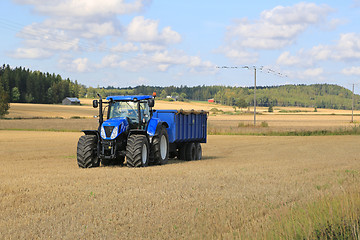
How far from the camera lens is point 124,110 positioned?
748 inches

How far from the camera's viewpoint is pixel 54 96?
159875 mm

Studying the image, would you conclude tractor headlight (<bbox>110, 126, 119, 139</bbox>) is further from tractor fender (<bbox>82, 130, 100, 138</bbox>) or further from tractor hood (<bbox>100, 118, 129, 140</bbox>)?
tractor fender (<bbox>82, 130, 100, 138</bbox>)

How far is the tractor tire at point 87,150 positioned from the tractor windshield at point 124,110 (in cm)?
155

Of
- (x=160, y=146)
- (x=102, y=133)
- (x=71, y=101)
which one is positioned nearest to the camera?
(x=102, y=133)

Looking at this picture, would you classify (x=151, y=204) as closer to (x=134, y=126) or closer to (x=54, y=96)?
(x=134, y=126)

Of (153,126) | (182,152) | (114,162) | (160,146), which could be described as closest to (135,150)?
(153,126)

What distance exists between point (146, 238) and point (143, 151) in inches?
395

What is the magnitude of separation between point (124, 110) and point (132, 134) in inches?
46.7

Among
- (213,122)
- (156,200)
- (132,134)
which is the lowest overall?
(213,122)

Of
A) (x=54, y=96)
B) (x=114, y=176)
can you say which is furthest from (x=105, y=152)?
(x=54, y=96)

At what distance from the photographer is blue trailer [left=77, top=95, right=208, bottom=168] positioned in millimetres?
17562

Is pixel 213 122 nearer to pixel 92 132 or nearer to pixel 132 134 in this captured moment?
pixel 132 134

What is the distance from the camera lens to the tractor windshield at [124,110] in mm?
18875

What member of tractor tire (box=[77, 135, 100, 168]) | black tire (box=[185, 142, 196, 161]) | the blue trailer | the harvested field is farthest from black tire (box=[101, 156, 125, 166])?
black tire (box=[185, 142, 196, 161])
